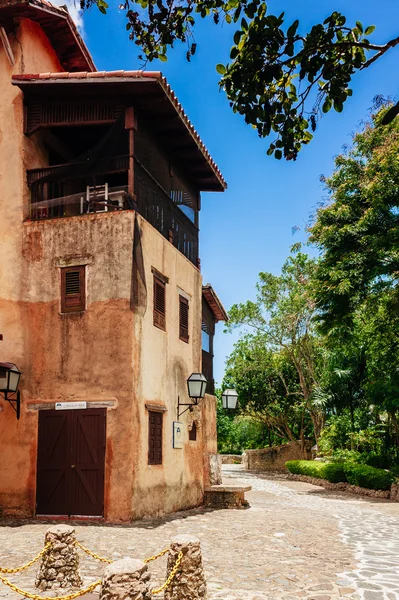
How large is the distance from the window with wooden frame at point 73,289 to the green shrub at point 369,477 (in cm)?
1332

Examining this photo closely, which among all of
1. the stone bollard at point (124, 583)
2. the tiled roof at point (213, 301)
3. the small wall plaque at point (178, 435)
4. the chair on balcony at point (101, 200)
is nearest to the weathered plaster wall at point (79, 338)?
the chair on balcony at point (101, 200)

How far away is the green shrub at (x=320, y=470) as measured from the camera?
997 inches

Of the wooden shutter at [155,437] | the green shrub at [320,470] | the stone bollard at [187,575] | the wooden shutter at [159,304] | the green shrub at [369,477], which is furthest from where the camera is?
the green shrub at [320,470]

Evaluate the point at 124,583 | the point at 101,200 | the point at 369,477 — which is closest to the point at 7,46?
the point at 101,200

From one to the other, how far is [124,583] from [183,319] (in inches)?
451

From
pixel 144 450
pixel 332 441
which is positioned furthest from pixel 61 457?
pixel 332 441

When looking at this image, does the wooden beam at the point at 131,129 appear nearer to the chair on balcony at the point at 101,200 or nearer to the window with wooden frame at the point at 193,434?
the chair on balcony at the point at 101,200

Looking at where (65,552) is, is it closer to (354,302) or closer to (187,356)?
(187,356)

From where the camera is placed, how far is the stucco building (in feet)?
41.8

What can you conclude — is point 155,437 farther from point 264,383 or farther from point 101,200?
point 264,383

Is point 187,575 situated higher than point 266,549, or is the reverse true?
point 187,575

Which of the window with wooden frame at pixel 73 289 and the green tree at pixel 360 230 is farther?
the green tree at pixel 360 230

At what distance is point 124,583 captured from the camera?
209 inches

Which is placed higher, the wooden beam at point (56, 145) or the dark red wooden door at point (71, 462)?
the wooden beam at point (56, 145)
